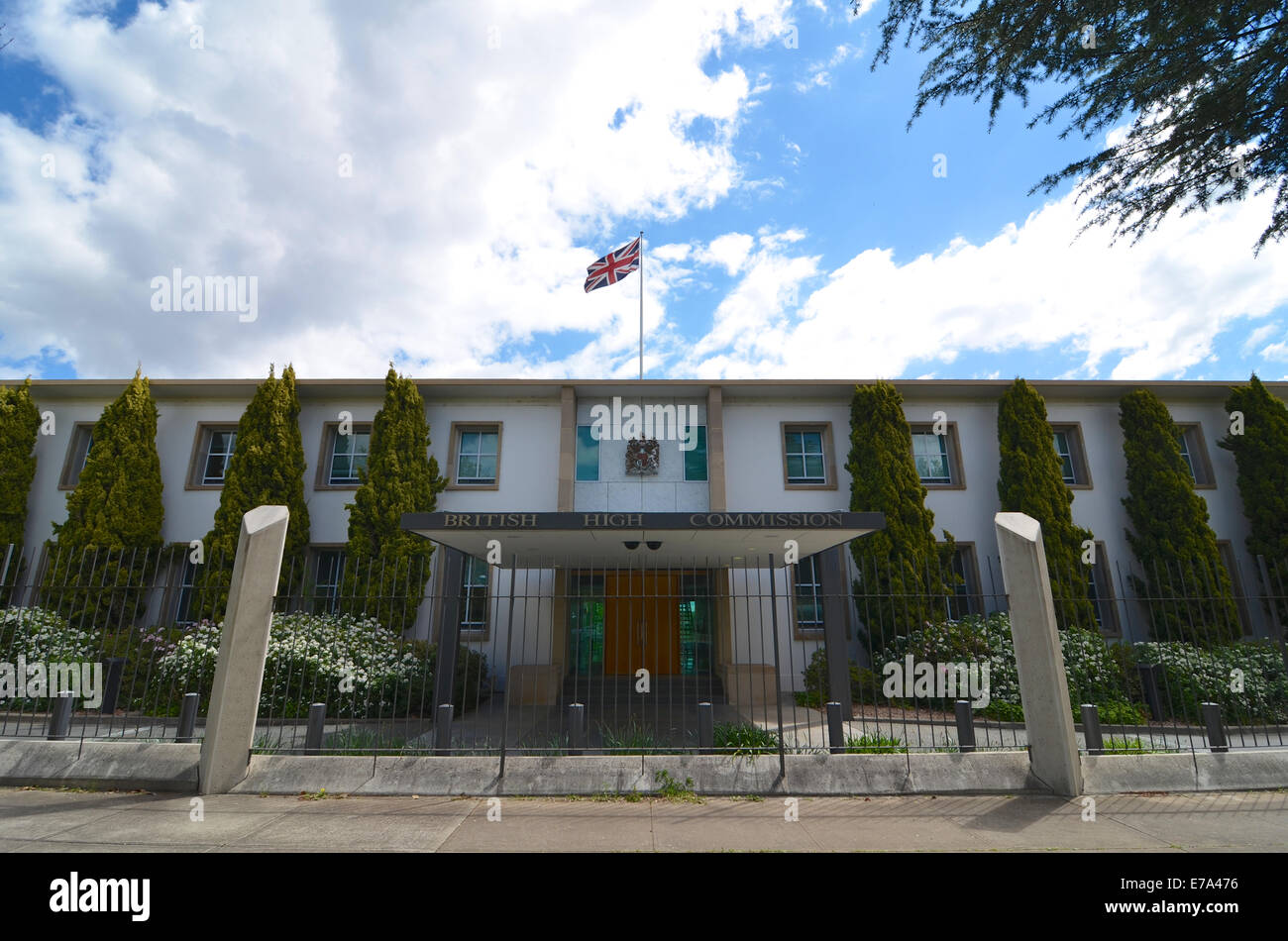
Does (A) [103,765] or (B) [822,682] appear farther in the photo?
(B) [822,682]

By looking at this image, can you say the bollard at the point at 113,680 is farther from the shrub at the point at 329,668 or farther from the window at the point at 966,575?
the window at the point at 966,575

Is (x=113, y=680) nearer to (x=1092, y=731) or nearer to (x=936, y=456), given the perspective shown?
(x=1092, y=731)

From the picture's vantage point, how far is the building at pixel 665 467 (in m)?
15.5

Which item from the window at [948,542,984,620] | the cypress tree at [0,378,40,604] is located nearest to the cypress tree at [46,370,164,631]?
the cypress tree at [0,378,40,604]

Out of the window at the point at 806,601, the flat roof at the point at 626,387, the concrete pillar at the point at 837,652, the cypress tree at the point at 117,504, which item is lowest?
the concrete pillar at the point at 837,652

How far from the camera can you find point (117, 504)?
15.1 meters

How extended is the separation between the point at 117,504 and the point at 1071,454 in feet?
80.4

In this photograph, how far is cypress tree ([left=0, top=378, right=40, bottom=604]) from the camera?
15430 millimetres

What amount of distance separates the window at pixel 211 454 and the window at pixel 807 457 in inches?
502

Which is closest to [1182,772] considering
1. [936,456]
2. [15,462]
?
[936,456]

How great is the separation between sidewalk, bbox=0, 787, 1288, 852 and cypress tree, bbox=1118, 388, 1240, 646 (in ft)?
33.6

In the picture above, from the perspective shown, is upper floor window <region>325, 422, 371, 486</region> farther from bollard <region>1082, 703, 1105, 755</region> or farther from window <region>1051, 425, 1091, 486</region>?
window <region>1051, 425, 1091, 486</region>

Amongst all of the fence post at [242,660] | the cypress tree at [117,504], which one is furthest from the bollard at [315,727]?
the cypress tree at [117,504]

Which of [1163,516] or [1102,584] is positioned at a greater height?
[1163,516]
